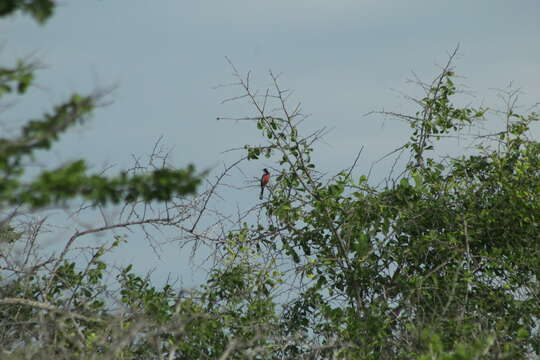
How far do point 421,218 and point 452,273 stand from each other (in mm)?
1022

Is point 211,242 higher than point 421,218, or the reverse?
point 421,218

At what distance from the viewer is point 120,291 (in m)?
10.2

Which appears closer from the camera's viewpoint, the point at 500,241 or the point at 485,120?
the point at 500,241

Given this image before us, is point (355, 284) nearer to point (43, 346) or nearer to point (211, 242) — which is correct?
point (211, 242)

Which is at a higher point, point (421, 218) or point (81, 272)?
point (421, 218)

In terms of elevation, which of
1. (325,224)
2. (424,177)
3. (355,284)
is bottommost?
(355,284)

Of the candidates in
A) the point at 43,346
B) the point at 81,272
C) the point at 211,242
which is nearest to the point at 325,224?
the point at 211,242

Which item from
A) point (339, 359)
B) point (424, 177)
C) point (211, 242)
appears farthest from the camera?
point (424, 177)

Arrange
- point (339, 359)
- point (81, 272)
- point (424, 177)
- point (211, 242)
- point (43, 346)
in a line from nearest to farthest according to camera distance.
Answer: point (43, 346)
point (339, 359)
point (81, 272)
point (211, 242)
point (424, 177)

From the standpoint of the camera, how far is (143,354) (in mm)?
9023

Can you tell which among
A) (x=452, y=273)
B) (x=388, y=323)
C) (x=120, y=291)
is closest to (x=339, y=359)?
(x=388, y=323)

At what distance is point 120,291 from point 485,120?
21.0 ft

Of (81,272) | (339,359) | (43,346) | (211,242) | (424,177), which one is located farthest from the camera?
(424,177)

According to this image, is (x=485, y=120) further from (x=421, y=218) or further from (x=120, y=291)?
(x=120, y=291)
